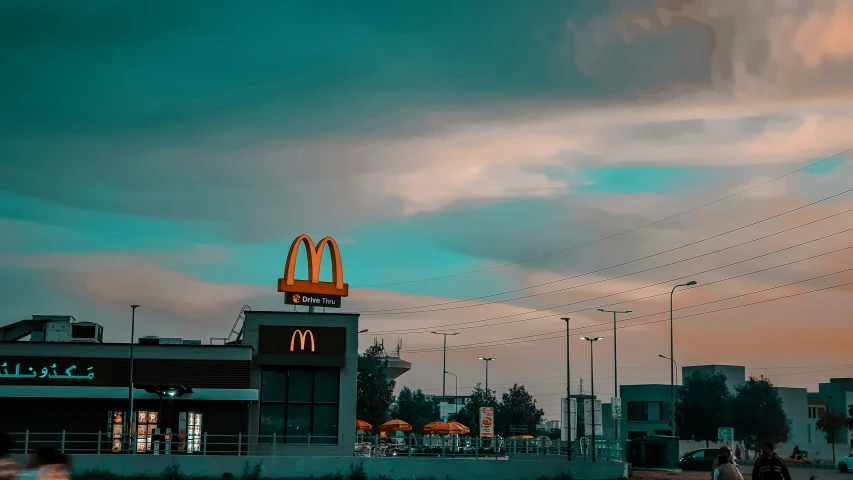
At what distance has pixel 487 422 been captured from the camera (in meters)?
59.5

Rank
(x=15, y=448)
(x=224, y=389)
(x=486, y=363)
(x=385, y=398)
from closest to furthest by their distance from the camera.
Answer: (x=15, y=448) < (x=224, y=389) < (x=385, y=398) < (x=486, y=363)

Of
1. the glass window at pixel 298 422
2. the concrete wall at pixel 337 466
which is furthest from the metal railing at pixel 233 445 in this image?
the concrete wall at pixel 337 466

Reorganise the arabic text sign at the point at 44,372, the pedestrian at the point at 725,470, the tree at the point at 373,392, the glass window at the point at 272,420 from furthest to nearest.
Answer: the tree at the point at 373,392 < the glass window at the point at 272,420 < the arabic text sign at the point at 44,372 < the pedestrian at the point at 725,470

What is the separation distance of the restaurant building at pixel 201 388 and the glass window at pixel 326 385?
0.16 ft

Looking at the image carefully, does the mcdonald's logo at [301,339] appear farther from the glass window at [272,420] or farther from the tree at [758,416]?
the tree at [758,416]

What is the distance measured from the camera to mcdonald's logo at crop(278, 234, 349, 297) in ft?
172

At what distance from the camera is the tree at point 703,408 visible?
326 feet

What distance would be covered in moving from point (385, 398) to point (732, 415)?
118ft

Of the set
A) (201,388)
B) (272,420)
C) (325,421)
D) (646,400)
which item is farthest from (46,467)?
(646,400)

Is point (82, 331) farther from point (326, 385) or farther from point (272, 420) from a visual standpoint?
point (326, 385)

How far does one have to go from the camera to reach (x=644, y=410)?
120m

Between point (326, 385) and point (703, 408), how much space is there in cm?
6189

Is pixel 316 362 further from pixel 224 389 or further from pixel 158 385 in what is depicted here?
pixel 158 385

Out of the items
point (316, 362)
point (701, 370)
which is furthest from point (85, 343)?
point (701, 370)
